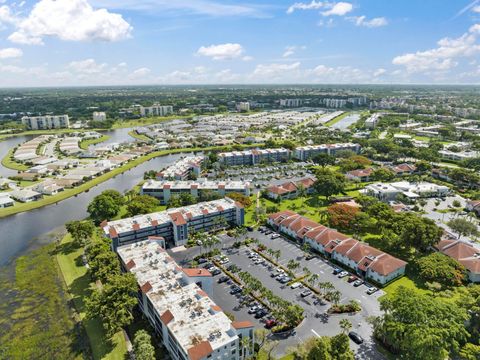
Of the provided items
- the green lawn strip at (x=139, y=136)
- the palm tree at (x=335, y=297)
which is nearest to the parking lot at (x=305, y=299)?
the palm tree at (x=335, y=297)

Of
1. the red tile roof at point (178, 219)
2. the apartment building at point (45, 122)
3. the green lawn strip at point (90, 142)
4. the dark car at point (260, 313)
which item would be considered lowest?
the dark car at point (260, 313)

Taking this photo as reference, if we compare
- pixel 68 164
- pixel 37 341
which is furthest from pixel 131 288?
pixel 68 164

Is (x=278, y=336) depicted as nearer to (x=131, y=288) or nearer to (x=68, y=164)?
(x=131, y=288)

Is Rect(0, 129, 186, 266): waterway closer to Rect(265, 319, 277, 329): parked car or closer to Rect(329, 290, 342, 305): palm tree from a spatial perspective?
Rect(265, 319, 277, 329): parked car

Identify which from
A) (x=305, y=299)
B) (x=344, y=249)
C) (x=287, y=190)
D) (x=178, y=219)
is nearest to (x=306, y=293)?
(x=305, y=299)

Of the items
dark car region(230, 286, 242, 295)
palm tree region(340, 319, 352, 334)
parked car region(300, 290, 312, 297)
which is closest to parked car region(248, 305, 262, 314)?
dark car region(230, 286, 242, 295)

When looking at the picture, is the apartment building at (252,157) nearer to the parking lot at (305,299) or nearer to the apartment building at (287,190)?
the apartment building at (287,190)
